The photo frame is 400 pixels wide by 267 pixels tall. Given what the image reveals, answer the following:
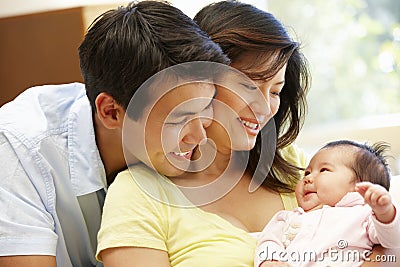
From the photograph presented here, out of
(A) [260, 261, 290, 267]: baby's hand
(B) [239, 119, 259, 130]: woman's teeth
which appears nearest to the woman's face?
(B) [239, 119, 259, 130]: woman's teeth

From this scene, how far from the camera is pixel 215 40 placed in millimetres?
1548

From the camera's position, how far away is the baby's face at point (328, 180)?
154 centimetres

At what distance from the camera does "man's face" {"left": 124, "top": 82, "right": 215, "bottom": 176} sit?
1429 mm

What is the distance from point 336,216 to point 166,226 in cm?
33

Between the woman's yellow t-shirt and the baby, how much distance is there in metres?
0.07

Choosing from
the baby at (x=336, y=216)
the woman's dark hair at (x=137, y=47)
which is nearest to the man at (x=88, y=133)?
the woman's dark hair at (x=137, y=47)

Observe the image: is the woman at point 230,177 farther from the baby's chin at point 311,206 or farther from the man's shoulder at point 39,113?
the man's shoulder at point 39,113

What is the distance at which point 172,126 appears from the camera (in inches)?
56.9

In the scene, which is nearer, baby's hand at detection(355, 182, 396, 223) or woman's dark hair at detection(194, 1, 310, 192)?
baby's hand at detection(355, 182, 396, 223)

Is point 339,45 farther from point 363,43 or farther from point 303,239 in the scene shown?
point 303,239

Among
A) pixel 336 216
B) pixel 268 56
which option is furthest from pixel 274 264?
pixel 268 56

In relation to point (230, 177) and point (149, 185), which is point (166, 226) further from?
point (230, 177)

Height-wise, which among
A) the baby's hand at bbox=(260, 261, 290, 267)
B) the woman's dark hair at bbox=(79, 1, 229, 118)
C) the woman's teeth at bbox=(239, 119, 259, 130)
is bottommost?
the baby's hand at bbox=(260, 261, 290, 267)

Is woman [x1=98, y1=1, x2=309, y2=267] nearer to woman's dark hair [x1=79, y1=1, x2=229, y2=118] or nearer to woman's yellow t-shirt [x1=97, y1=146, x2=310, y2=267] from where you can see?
woman's yellow t-shirt [x1=97, y1=146, x2=310, y2=267]
